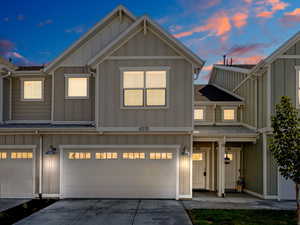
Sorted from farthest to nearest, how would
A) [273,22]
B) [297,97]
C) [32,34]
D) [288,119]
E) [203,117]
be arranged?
[32,34]
[273,22]
[203,117]
[297,97]
[288,119]

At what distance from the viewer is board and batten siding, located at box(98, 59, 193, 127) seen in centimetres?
1242

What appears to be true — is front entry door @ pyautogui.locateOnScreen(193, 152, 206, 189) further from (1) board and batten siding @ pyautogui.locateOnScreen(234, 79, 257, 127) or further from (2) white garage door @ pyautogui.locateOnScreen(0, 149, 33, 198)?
(2) white garage door @ pyautogui.locateOnScreen(0, 149, 33, 198)

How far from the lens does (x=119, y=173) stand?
12.9 m

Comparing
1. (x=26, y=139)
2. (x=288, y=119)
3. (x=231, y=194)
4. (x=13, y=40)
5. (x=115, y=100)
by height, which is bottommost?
(x=231, y=194)

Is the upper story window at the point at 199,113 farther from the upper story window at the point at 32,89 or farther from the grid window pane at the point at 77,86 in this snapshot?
the upper story window at the point at 32,89

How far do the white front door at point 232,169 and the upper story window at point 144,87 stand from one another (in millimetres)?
5874

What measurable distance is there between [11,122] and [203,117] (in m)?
9.62

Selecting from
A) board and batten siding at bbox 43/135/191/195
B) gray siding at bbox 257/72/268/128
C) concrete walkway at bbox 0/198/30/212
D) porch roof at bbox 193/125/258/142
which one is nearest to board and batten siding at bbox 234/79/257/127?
gray siding at bbox 257/72/268/128

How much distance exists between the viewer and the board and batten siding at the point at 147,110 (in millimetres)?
12422

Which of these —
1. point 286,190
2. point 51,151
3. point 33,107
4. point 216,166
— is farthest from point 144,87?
point 286,190

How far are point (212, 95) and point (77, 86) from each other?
771cm

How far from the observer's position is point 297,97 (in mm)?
12727

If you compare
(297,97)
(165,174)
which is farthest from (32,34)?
(297,97)

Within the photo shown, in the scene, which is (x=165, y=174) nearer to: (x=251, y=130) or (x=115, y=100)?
(x=115, y=100)
